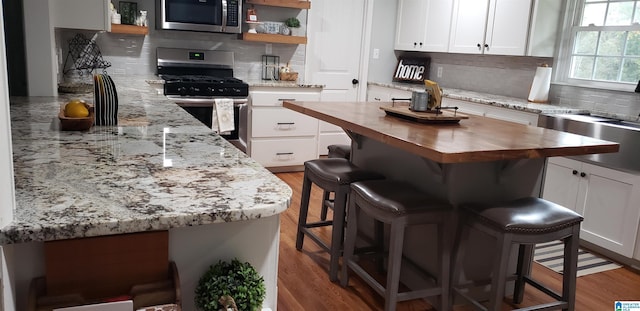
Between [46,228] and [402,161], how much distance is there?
199cm

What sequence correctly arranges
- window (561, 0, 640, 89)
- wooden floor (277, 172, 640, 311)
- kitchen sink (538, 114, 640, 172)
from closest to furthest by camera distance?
wooden floor (277, 172, 640, 311), kitchen sink (538, 114, 640, 172), window (561, 0, 640, 89)

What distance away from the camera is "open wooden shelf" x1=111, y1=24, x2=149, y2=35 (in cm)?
431

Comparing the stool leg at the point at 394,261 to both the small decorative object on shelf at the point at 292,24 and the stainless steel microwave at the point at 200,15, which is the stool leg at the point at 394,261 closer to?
the stainless steel microwave at the point at 200,15

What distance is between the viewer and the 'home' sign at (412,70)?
5613mm

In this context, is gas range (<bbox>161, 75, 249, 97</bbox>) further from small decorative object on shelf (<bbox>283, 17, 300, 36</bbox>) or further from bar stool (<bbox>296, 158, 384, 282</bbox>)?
bar stool (<bbox>296, 158, 384, 282</bbox>)

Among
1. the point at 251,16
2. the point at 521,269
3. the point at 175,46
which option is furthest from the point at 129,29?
the point at 521,269

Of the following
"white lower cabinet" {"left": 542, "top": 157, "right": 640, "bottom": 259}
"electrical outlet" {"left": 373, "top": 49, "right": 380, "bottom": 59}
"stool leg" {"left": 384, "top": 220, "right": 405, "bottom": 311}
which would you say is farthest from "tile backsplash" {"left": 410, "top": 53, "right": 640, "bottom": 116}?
"stool leg" {"left": 384, "top": 220, "right": 405, "bottom": 311}

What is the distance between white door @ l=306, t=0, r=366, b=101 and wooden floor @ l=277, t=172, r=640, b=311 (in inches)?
109

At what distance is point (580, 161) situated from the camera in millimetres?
3270

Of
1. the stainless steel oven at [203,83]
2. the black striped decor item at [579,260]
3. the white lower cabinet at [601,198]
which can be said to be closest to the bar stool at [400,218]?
the black striped decor item at [579,260]

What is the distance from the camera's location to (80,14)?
2.93 m

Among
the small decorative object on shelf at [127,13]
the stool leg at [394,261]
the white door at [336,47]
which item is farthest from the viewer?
the white door at [336,47]

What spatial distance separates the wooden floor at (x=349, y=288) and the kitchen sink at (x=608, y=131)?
66 cm

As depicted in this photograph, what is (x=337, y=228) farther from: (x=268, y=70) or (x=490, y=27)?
(x=268, y=70)
